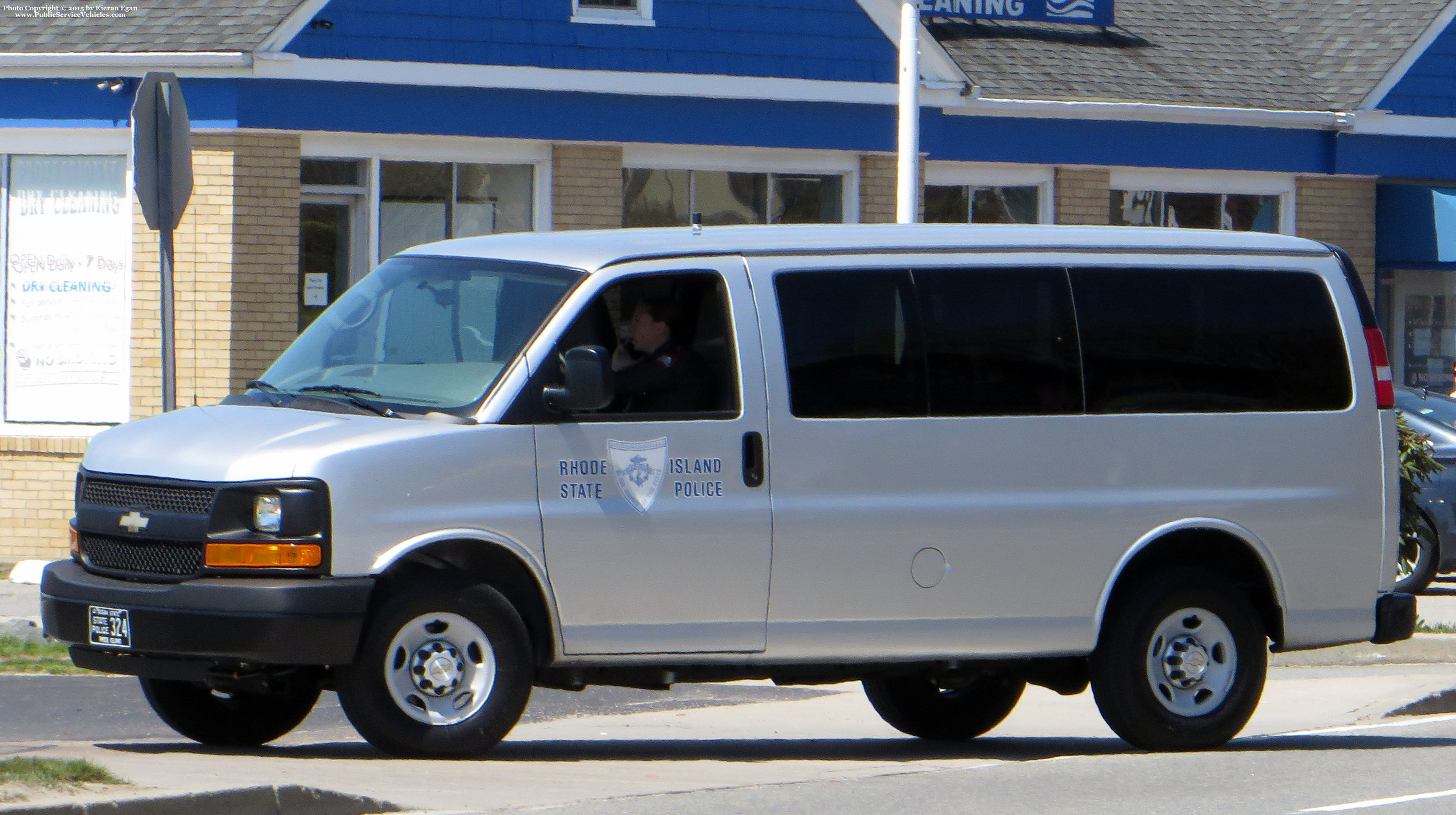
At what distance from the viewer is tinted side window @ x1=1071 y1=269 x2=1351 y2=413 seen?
9.39 metres

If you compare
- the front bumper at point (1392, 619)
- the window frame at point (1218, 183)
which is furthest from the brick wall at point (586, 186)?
the front bumper at point (1392, 619)

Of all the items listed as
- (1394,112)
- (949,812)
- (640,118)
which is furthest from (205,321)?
(1394,112)

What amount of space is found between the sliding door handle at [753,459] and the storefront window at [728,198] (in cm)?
1019

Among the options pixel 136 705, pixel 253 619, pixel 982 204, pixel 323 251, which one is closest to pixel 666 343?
pixel 253 619

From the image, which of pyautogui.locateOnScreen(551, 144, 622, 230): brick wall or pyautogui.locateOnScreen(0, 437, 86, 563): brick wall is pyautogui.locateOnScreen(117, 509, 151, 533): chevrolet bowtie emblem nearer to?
pyautogui.locateOnScreen(0, 437, 86, 563): brick wall

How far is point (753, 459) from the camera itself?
870 centimetres

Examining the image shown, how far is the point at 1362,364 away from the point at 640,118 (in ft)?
32.2

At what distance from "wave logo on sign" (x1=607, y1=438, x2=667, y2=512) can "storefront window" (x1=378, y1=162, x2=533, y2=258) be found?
32.1 feet

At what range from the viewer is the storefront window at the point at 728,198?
1914 centimetres

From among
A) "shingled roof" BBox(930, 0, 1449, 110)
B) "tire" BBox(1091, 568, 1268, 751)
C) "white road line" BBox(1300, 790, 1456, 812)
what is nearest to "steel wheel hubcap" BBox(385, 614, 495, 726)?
"tire" BBox(1091, 568, 1268, 751)

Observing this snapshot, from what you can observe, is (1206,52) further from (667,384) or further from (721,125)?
(667,384)

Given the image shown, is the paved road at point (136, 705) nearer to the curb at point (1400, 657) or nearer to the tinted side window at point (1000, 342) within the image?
the tinted side window at point (1000, 342)

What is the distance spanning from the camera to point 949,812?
7.85m

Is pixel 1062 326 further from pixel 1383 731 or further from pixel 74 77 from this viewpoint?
pixel 74 77
